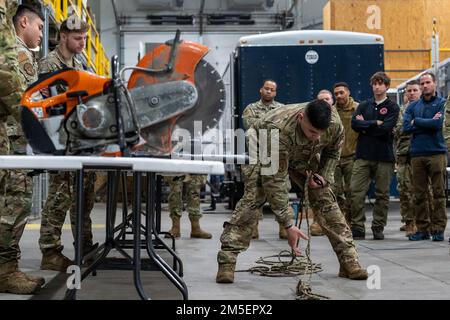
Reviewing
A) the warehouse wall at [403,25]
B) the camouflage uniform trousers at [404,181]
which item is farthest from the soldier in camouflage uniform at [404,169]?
the warehouse wall at [403,25]

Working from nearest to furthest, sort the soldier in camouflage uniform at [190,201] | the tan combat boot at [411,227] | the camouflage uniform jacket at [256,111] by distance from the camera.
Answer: the soldier in camouflage uniform at [190,201], the camouflage uniform jacket at [256,111], the tan combat boot at [411,227]

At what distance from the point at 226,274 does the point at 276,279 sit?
0.44 m

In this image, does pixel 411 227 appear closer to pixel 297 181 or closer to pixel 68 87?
pixel 297 181

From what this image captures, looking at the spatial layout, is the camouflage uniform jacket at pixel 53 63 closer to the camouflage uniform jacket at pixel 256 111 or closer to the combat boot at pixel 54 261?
the combat boot at pixel 54 261

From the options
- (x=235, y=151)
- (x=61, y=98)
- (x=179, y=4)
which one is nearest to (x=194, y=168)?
(x=61, y=98)

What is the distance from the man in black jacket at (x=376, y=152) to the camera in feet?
21.8

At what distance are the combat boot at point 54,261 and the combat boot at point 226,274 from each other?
120 centimetres

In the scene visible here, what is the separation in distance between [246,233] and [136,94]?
1.72 m

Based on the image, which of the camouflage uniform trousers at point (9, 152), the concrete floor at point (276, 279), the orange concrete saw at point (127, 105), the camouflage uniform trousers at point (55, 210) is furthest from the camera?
the camouflage uniform trousers at point (55, 210)

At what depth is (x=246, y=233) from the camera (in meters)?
4.34

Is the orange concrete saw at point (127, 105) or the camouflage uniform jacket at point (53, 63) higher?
the camouflage uniform jacket at point (53, 63)

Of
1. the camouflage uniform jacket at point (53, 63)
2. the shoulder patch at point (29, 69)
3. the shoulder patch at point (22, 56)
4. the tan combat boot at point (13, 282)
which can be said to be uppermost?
the camouflage uniform jacket at point (53, 63)

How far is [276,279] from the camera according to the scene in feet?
14.7

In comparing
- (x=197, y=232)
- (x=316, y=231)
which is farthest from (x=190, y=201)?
(x=316, y=231)
